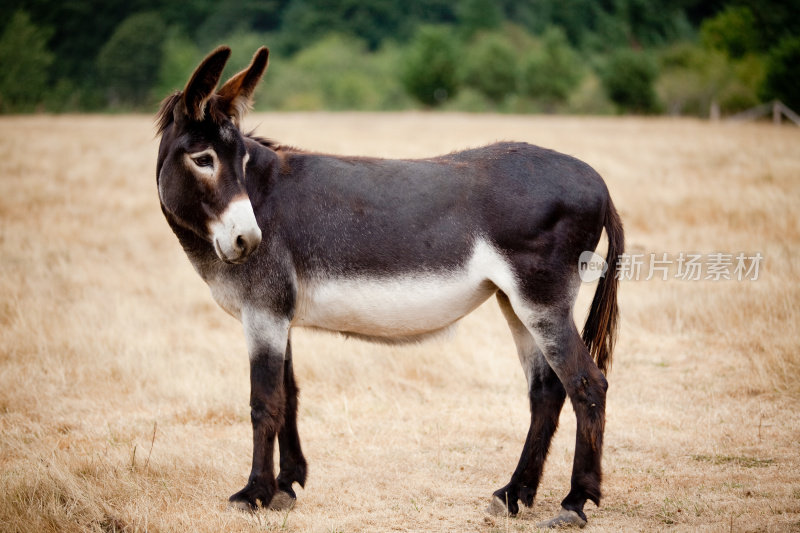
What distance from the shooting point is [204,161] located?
5.22 meters

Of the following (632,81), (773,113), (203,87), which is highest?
(203,87)

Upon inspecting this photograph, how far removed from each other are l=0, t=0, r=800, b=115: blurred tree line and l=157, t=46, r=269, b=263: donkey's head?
3281 centimetres

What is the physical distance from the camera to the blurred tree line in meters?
51.0

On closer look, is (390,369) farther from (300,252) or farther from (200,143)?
(200,143)

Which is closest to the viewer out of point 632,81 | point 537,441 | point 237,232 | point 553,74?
point 237,232

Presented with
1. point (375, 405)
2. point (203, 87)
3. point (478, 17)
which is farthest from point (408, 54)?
point (203, 87)

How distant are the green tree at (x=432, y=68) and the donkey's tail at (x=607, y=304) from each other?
53464 mm

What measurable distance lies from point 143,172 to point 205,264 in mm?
19317

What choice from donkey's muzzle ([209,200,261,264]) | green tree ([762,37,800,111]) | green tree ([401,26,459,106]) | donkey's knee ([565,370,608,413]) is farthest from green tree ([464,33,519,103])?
donkey's muzzle ([209,200,261,264])

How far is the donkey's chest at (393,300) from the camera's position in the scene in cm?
543

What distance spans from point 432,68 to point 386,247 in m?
54.8

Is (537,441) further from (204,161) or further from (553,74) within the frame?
(553,74)

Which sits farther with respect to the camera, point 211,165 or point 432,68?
point 432,68

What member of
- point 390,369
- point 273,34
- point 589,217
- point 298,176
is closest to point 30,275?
point 390,369
